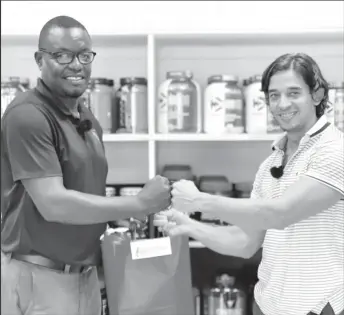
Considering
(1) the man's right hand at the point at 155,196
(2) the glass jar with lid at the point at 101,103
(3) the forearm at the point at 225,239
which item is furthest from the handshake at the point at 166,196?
(2) the glass jar with lid at the point at 101,103

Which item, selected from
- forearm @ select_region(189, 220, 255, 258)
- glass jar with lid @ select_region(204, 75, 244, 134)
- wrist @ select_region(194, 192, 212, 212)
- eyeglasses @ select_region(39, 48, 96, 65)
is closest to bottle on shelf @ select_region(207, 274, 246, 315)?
forearm @ select_region(189, 220, 255, 258)

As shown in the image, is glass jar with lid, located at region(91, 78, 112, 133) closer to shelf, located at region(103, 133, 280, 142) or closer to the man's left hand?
shelf, located at region(103, 133, 280, 142)

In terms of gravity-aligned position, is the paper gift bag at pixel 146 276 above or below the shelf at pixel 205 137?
below

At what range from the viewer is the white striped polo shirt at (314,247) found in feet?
4.54

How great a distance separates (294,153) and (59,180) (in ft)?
2.16

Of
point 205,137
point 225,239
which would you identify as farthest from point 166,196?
point 205,137

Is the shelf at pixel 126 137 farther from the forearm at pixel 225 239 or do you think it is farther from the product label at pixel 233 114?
the forearm at pixel 225 239

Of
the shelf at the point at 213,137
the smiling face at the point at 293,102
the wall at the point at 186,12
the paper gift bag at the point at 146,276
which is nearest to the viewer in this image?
the smiling face at the point at 293,102

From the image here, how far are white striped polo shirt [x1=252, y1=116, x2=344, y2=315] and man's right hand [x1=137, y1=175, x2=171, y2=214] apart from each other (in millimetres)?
348

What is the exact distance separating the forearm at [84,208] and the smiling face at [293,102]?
51 centimetres

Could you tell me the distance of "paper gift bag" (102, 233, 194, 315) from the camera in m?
1.67

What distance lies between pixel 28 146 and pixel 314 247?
2.67 ft

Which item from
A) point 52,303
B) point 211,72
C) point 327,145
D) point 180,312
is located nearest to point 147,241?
point 180,312

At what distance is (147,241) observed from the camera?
1714 mm
